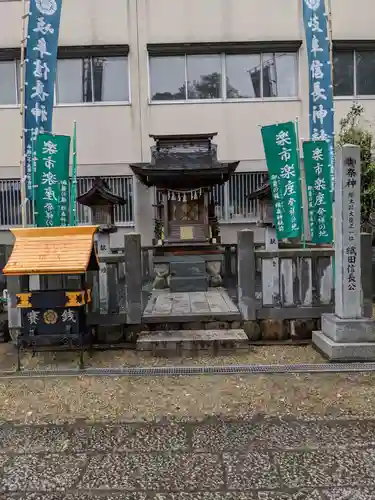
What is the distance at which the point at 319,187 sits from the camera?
959 centimetres

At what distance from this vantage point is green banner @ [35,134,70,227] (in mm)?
9119

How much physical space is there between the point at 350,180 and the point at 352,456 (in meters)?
3.88

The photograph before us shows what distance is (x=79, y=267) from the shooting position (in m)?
5.83

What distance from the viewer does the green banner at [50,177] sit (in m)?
9.12

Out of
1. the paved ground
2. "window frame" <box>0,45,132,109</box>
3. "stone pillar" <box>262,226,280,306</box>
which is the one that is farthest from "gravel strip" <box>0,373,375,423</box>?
"window frame" <box>0,45,132,109</box>

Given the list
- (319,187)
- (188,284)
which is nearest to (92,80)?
(188,284)

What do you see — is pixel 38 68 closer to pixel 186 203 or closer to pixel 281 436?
pixel 186 203

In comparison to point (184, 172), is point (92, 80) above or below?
above

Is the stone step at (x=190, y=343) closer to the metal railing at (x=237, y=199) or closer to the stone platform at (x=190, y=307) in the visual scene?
the stone platform at (x=190, y=307)

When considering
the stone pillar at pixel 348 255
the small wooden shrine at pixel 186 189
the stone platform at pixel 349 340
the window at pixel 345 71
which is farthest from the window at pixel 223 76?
the stone platform at pixel 349 340

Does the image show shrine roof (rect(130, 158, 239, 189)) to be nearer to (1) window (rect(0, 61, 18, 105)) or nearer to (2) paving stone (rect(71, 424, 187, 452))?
(1) window (rect(0, 61, 18, 105))

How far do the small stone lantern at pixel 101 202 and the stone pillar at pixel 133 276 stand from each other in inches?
160

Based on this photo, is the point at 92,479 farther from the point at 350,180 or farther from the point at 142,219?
the point at 142,219

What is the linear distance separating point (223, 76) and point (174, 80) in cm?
163
